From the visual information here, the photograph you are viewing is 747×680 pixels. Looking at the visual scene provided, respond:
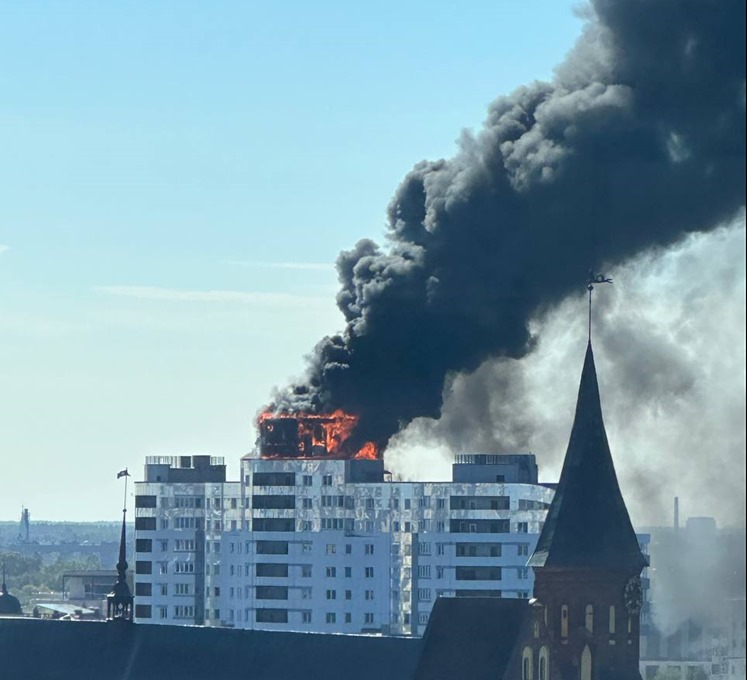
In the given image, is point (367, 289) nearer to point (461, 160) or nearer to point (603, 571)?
point (461, 160)

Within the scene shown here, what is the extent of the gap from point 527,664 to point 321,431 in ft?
199

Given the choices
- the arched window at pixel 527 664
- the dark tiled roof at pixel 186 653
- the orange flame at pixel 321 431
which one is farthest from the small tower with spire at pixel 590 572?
the orange flame at pixel 321 431

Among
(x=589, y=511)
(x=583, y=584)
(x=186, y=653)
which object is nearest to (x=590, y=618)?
(x=583, y=584)

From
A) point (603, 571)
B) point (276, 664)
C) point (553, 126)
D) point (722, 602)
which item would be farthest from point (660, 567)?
point (553, 126)

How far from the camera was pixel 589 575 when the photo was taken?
114750 millimetres

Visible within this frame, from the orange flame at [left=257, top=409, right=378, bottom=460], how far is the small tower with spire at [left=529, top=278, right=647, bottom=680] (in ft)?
156

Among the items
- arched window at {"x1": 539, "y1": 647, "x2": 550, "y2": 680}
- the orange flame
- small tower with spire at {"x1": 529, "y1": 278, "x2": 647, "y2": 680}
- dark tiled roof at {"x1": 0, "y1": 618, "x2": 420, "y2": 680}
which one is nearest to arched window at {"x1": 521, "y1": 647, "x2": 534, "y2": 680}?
arched window at {"x1": 539, "y1": 647, "x2": 550, "y2": 680}

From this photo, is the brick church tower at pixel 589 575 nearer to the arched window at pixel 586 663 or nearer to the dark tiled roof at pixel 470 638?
the arched window at pixel 586 663

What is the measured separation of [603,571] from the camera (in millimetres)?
114562

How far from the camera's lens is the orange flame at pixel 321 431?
6535 inches

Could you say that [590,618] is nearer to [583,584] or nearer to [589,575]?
[583,584]

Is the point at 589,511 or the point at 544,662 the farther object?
the point at 544,662

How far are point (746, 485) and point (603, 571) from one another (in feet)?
162

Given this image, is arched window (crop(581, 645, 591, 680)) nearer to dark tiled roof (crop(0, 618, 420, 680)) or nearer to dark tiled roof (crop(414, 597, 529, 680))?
dark tiled roof (crop(414, 597, 529, 680))
